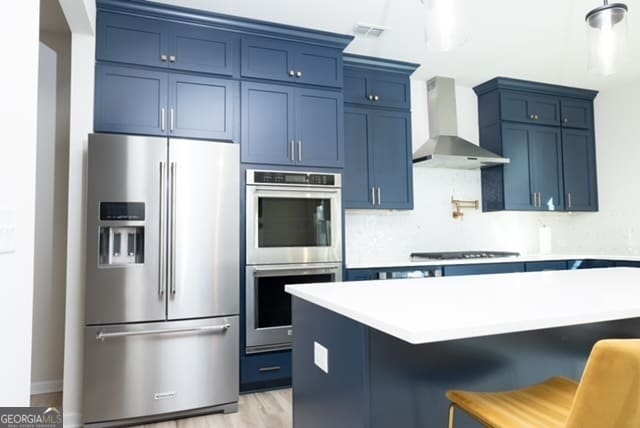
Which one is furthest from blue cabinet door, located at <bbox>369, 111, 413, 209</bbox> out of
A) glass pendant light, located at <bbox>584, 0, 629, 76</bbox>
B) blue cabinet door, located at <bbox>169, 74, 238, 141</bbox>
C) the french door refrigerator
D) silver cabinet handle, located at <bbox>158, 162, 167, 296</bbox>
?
glass pendant light, located at <bbox>584, 0, 629, 76</bbox>

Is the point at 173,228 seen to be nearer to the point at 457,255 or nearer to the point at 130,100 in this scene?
the point at 130,100

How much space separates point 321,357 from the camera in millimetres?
1594

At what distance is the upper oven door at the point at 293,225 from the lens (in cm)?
301

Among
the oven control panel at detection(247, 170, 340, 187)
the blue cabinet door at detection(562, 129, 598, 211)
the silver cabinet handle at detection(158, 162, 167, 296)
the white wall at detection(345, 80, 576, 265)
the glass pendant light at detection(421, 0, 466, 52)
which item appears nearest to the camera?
the glass pendant light at detection(421, 0, 466, 52)

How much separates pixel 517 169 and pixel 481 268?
1.35 meters

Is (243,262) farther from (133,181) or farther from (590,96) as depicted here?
(590,96)

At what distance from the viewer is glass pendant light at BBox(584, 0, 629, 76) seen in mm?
1870

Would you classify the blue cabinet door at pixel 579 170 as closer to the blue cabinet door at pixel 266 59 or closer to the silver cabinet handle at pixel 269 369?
the blue cabinet door at pixel 266 59

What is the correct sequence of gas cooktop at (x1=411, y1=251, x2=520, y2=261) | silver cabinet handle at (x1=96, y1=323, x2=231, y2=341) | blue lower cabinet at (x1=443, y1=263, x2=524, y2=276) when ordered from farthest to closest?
gas cooktop at (x1=411, y1=251, x2=520, y2=261) < blue lower cabinet at (x1=443, y1=263, x2=524, y2=276) < silver cabinet handle at (x1=96, y1=323, x2=231, y2=341)

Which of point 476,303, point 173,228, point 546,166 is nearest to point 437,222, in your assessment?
point 546,166

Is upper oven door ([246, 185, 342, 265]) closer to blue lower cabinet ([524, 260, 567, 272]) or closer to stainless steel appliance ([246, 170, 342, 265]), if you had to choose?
stainless steel appliance ([246, 170, 342, 265])

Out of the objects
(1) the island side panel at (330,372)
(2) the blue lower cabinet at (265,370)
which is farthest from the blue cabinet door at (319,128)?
(1) the island side panel at (330,372)

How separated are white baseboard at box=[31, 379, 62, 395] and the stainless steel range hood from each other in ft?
11.9

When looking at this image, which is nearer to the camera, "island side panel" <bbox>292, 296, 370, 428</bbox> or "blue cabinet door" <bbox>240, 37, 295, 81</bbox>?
"island side panel" <bbox>292, 296, 370, 428</bbox>
